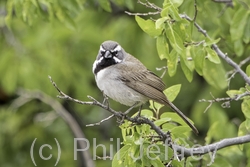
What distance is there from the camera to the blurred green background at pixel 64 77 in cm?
999

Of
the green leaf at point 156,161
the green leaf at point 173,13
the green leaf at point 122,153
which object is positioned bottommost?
the green leaf at point 156,161

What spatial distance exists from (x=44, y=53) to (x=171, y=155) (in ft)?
15.9

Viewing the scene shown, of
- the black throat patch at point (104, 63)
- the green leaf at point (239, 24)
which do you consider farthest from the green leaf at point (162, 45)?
the green leaf at point (239, 24)

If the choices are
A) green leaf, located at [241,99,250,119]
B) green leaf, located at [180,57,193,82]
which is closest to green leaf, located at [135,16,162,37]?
green leaf, located at [180,57,193,82]

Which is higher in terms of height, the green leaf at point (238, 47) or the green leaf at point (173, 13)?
the green leaf at point (173, 13)

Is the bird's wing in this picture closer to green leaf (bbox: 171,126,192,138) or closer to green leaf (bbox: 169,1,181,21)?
green leaf (bbox: 171,126,192,138)

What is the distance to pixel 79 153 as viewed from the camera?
1155 centimetres

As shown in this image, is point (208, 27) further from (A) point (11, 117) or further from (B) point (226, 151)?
(A) point (11, 117)

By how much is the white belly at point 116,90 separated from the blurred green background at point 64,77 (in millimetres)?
2415

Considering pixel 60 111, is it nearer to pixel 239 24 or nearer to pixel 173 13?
pixel 239 24

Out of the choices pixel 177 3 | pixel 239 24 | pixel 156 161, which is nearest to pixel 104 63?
pixel 177 3

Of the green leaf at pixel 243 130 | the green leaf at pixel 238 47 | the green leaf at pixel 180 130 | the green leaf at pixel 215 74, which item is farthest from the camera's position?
the green leaf at pixel 238 47

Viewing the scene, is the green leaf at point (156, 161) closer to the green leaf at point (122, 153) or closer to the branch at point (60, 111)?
the green leaf at point (122, 153)

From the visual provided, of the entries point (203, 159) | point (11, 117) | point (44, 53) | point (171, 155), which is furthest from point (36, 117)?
point (171, 155)
